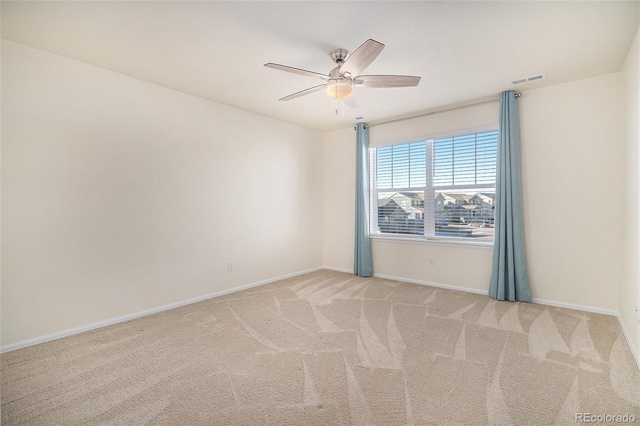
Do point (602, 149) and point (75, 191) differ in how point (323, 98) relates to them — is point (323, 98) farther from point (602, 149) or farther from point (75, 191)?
point (602, 149)

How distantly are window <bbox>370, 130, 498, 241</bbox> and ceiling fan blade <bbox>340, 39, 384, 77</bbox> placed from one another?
8.26 feet

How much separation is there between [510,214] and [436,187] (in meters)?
1.10

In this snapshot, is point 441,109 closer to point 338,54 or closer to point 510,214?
point 510,214

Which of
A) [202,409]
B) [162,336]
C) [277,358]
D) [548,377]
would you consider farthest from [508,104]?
[162,336]

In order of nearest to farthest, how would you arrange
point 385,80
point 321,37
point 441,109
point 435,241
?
point 321,37 < point 385,80 < point 441,109 < point 435,241

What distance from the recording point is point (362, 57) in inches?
87.3

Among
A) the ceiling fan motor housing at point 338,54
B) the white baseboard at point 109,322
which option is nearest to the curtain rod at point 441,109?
the ceiling fan motor housing at point 338,54

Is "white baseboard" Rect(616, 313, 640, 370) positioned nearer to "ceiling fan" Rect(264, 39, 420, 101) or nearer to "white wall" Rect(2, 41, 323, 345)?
"ceiling fan" Rect(264, 39, 420, 101)

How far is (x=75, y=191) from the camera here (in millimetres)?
Answer: 2879

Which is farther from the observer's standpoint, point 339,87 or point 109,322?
point 109,322

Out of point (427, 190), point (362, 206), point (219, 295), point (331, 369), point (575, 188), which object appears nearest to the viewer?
point (331, 369)

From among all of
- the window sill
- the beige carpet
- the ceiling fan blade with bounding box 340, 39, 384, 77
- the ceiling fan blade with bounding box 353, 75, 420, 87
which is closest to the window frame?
the window sill

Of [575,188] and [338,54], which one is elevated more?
[338,54]

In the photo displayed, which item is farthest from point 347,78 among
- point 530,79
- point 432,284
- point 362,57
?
point 432,284
